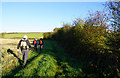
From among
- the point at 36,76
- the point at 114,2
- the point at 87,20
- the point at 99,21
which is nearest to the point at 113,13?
the point at 114,2

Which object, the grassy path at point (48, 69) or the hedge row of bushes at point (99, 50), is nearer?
the hedge row of bushes at point (99, 50)

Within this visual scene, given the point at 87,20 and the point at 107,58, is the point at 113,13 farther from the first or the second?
the point at 87,20

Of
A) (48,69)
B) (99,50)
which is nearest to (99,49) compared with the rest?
(99,50)

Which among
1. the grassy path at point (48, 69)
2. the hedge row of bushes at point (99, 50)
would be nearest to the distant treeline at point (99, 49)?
the hedge row of bushes at point (99, 50)

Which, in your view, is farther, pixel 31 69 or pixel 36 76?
pixel 31 69

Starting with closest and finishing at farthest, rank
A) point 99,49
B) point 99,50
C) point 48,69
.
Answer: point 48,69
point 99,49
point 99,50

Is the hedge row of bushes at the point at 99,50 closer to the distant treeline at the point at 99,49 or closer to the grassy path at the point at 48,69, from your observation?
the distant treeline at the point at 99,49

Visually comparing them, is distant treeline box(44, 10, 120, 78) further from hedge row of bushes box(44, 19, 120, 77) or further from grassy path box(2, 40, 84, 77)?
grassy path box(2, 40, 84, 77)

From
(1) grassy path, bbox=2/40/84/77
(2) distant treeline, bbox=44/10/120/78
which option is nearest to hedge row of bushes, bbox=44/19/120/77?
(2) distant treeline, bbox=44/10/120/78

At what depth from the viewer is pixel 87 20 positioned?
1262 cm

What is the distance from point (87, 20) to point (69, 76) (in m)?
7.04

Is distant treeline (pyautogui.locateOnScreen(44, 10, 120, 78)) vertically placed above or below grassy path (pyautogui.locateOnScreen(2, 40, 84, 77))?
above

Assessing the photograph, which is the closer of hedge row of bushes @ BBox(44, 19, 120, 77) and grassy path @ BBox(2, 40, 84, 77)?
hedge row of bushes @ BBox(44, 19, 120, 77)

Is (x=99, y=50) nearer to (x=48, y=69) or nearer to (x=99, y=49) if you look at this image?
(x=99, y=49)
